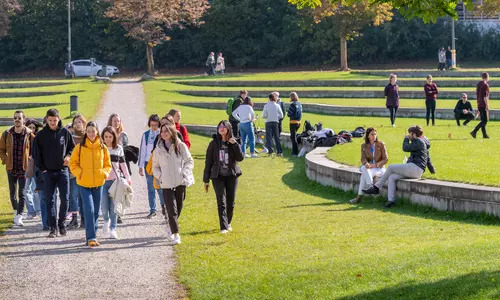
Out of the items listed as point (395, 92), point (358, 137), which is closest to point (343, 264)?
point (358, 137)

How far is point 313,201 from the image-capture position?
681 inches

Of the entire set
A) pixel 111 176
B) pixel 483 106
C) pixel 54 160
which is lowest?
pixel 111 176

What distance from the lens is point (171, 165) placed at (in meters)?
13.1

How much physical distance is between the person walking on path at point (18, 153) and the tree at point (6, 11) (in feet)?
164

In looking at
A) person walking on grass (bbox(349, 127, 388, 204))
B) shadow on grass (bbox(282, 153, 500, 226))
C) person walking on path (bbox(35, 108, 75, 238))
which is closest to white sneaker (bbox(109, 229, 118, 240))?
person walking on path (bbox(35, 108, 75, 238))

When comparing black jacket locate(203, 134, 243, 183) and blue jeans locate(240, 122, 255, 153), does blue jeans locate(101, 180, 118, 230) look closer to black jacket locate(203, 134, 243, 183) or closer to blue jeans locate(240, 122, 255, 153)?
black jacket locate(203, 134, 243, 183)

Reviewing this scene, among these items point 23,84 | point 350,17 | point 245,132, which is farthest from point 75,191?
point 350,17

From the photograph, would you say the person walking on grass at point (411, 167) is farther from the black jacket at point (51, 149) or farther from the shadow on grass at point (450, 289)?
the shadow on grass at point (450, 289)

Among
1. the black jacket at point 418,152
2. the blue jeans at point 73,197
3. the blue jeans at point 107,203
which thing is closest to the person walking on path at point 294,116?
the black jacket at point 418,152

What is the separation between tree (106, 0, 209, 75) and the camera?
57.4 m

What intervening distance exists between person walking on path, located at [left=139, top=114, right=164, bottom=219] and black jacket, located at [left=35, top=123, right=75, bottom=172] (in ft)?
5.45

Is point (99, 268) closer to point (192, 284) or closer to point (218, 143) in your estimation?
point (192, 284)

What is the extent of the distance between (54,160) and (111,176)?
0.82 metres

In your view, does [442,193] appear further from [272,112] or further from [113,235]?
[272,112]
